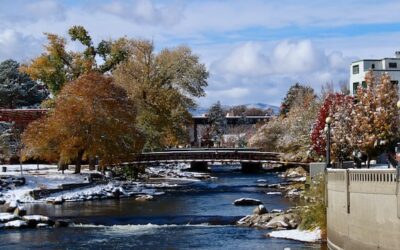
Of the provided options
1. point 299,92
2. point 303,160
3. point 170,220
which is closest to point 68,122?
point 170,220

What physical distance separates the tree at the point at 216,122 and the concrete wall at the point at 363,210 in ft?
417

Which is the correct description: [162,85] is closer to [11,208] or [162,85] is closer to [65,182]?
[65,182]

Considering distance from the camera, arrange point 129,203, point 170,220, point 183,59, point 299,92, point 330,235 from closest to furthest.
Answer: point 330,235 → point 170,220 → point 129,203 → point 183,59 → point 299,92

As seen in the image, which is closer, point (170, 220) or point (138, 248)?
point (138, 248)

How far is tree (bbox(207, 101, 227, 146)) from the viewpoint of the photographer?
16450cm

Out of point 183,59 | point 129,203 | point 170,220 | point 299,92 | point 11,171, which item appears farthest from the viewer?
point 299,92

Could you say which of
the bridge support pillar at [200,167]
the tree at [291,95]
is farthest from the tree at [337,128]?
the tree at [291,95]

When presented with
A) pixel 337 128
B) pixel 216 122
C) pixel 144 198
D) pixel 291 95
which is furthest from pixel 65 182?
pixel 216 122

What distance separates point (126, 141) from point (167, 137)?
64.6 ft

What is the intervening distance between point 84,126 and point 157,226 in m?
24.1

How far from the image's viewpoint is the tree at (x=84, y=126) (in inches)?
2648

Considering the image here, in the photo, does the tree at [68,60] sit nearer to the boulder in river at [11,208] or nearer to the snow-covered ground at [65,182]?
the snow-covered ground at [65,182]

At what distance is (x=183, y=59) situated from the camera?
9044 centimetres

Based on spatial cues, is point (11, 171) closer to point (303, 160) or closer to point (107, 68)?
point (107, 68)
